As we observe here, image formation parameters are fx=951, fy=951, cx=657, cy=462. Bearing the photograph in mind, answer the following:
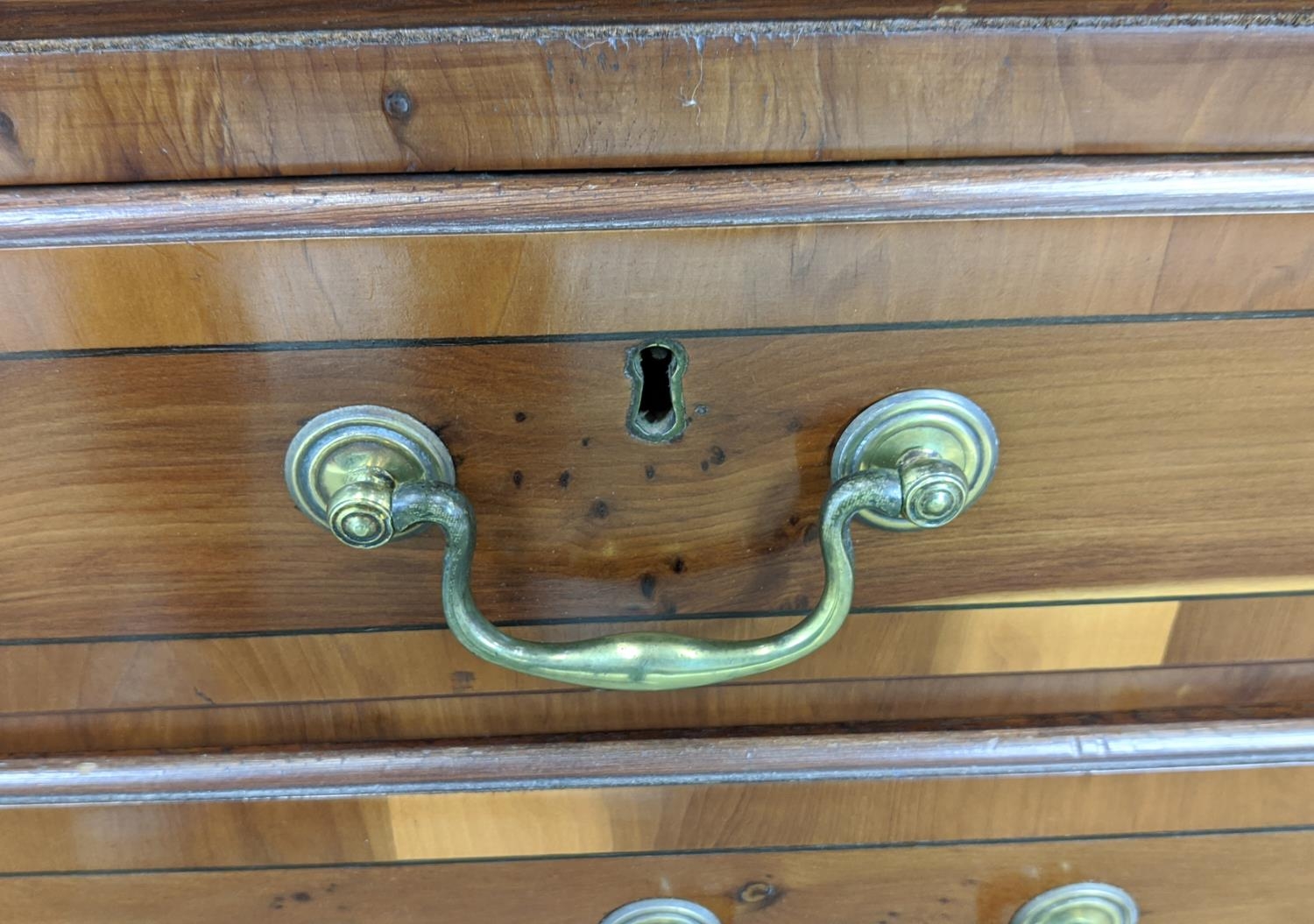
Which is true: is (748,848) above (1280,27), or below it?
below

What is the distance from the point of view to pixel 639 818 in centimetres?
37

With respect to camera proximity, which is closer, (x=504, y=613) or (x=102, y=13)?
(x=102, y=13)

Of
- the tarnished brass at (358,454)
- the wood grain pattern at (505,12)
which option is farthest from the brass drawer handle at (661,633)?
the wood grain pattern at (505,12)

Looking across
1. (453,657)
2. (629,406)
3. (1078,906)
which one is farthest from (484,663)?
(1078,906)

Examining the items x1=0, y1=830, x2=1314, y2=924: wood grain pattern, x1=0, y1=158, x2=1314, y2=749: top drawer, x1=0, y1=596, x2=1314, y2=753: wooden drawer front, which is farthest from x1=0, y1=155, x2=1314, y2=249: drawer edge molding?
x1=0, y1=830, x2=1314, y2=924: wood grain pattern

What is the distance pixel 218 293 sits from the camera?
10.3 inches

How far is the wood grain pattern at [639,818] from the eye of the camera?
1.20 feet

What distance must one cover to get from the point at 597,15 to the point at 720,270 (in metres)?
0.07

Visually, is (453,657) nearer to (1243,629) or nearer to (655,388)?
(655,388)

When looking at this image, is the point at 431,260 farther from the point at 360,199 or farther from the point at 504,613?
the point at 504,613

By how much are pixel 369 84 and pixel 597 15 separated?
0.06m

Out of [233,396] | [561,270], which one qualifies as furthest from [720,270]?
[233,396]

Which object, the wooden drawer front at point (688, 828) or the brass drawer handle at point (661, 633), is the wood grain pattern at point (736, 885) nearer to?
the wooden drawer front at point (688, 828)

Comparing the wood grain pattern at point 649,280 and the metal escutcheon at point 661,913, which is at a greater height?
the wood grain pattern at point 649,280
